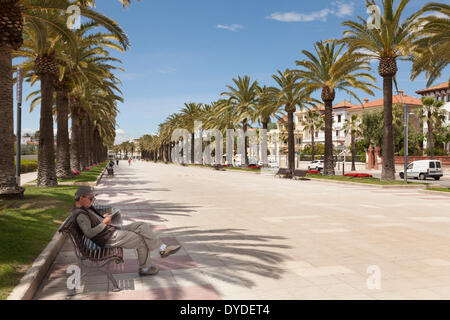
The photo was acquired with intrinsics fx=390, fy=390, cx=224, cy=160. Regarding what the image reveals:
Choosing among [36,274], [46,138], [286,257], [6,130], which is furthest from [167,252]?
[46,138]

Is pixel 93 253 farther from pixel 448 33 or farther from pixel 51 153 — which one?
pixel 448 33

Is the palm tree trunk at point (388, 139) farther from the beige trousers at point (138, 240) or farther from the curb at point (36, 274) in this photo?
the beige trousers at point (138, 240)

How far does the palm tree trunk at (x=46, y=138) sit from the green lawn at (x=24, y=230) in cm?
570

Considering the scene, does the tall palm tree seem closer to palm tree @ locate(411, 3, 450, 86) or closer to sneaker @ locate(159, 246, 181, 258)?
palm tree @ locate(411, 3, 450, 86)

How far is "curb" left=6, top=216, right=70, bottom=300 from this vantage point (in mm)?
4375

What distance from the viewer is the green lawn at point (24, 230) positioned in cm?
512

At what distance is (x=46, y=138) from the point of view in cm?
1756

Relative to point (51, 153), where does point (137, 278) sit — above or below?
below

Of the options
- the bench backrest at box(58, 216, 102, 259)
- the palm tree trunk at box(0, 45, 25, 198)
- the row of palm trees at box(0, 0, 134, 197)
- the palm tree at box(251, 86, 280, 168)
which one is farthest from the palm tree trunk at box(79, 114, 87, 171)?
the bench backrest at box(58, 216, 102, 259)

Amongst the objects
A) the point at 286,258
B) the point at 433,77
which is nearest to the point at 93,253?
the point at 286,258

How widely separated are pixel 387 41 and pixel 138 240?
72.5 feet

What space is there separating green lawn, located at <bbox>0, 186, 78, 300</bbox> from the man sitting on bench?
1.09 m
